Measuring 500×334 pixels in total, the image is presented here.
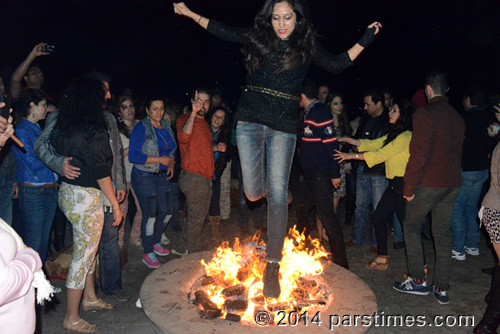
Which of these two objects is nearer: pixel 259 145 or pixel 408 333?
pixel 259 145

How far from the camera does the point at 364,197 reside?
601 centimetres

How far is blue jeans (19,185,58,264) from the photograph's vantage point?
424 centimetres

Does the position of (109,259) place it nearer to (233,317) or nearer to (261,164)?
(233,317)

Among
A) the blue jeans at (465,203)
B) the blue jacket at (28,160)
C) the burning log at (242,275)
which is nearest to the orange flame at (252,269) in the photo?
the burning log at (242,275)

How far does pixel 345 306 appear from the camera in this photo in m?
3.35

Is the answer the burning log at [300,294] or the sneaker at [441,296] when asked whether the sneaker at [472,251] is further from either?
the burning log at [300,294]

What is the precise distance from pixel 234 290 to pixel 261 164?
1.29 meters

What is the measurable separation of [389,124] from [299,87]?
285 cm

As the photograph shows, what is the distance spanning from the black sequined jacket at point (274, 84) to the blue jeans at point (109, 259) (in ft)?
7.00

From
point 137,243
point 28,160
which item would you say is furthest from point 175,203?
point 28,160

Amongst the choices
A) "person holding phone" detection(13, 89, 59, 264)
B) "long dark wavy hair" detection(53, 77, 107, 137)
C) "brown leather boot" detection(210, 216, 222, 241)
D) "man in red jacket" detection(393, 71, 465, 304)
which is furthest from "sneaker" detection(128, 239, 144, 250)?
"man in red jacket" detection(393, 71, 465, 304)

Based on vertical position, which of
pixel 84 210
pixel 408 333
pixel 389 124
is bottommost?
pixel 408 333

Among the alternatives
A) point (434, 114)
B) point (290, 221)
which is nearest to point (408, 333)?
point (434, 114)

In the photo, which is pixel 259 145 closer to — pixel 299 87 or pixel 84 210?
pixel 299 87
